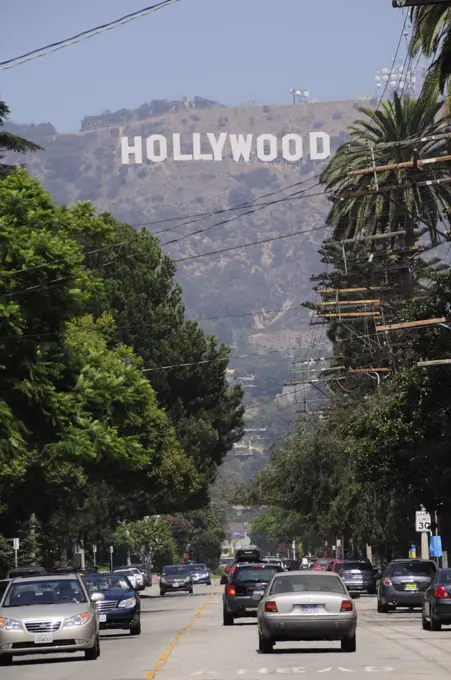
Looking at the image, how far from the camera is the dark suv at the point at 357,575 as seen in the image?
71562mm

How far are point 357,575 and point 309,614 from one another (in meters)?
44.8

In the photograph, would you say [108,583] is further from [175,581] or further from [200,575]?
[200,575]

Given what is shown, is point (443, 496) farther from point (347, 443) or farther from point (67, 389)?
point (347, 443)

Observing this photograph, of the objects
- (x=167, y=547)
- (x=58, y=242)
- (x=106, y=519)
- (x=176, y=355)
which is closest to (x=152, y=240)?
(x=176, y=355)

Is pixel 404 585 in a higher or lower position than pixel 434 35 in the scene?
lower

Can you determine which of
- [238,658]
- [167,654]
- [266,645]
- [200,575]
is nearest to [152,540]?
[200,575]

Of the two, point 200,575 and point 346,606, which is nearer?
point 346,606

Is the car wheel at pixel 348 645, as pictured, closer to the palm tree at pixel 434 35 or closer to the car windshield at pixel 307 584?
the car windshield at pixel 307 584

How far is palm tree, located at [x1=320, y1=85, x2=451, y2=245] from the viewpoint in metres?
73.3

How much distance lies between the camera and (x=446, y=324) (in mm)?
51500

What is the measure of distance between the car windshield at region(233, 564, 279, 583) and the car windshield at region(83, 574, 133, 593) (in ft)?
11.4

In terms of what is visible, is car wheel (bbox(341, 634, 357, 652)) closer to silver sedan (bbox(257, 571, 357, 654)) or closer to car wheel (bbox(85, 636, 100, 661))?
silver sedan (bbox(257, 571, 357, 654))

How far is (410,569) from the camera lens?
168 feet

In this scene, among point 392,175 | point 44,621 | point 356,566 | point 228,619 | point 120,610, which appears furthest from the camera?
point 392,175
